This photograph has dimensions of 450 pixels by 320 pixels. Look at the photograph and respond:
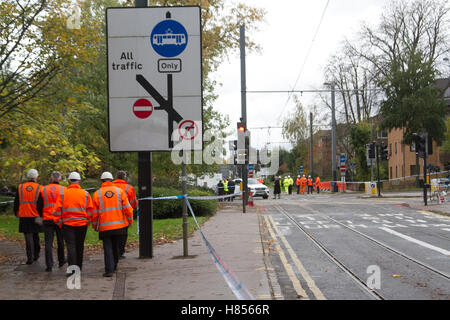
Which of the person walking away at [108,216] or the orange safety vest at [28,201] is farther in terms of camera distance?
the orange safety vest at [28,201]

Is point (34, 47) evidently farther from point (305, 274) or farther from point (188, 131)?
point (305, 274)

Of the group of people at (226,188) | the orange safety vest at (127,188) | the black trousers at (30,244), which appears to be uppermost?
the orange safety vest at (127,188)

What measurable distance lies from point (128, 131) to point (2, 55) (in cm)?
321

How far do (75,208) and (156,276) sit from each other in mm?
1775

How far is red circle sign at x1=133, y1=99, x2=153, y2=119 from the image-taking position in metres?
11.2

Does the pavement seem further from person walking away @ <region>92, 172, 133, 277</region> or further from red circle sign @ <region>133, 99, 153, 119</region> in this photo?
red circle sign @ <region>133, 99, 153, 119</region>

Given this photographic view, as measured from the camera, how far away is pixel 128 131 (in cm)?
1120

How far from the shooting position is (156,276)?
9180 millimetres

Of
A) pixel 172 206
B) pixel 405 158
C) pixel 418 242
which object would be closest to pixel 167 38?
pixel 418 242

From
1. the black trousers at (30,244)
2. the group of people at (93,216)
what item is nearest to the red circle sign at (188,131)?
the group of people at (93,216)

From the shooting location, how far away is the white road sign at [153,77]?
1117 cm

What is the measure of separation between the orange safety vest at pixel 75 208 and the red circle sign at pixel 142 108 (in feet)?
7.13

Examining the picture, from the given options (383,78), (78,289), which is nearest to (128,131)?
(78,289)

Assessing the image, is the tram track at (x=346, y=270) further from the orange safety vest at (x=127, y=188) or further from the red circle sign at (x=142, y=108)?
the red circle sign at (x=142, y=108)
